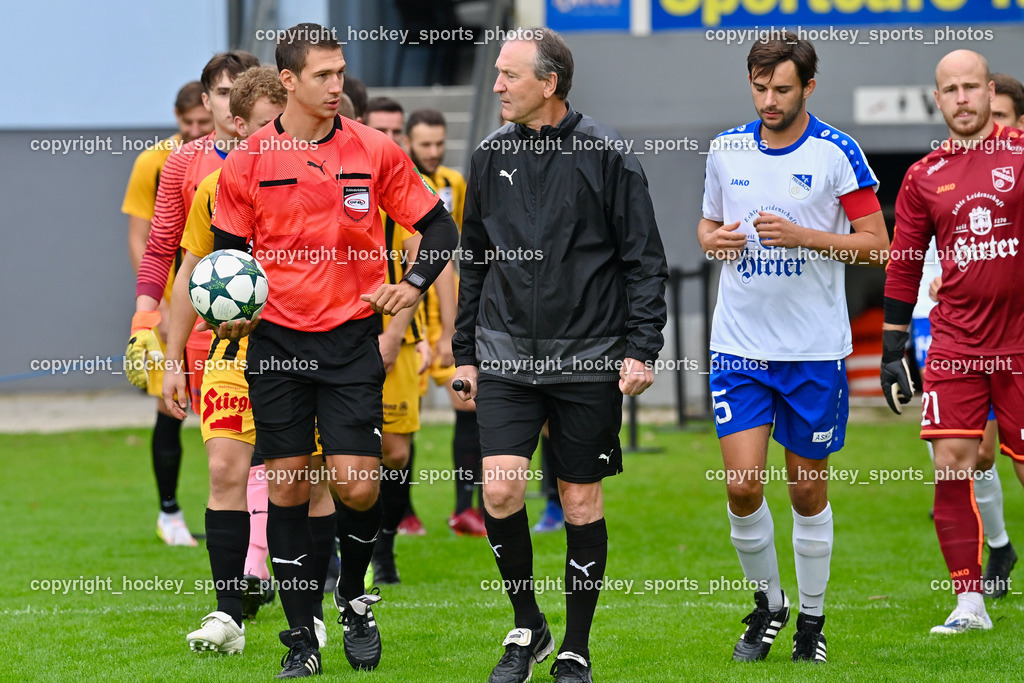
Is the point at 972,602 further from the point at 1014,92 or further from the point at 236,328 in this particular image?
the point at 236,328

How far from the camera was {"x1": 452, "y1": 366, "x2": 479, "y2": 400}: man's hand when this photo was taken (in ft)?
15.3

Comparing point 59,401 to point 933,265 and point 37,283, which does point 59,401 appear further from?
point 933,265

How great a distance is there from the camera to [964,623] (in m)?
5.27

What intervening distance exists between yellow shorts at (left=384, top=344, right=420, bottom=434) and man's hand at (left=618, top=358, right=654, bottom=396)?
2.23 m

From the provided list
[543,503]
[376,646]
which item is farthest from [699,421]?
[376,646]

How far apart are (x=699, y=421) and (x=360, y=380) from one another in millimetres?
9545

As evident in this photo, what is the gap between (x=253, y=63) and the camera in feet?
19.8

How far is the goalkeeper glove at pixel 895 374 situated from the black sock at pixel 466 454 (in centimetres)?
313

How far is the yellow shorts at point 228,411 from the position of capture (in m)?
5.18

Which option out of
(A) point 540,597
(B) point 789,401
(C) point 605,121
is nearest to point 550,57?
(B) point 789,401

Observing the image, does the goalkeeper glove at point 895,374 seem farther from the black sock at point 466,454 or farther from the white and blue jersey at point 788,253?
the black sock at point 466,454

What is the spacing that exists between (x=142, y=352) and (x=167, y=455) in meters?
2.56

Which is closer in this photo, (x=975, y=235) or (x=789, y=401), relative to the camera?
(x=789, y=401)

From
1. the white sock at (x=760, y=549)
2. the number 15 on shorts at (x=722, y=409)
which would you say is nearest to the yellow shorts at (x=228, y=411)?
the number 15 on shorts at (x=722, y=409)
